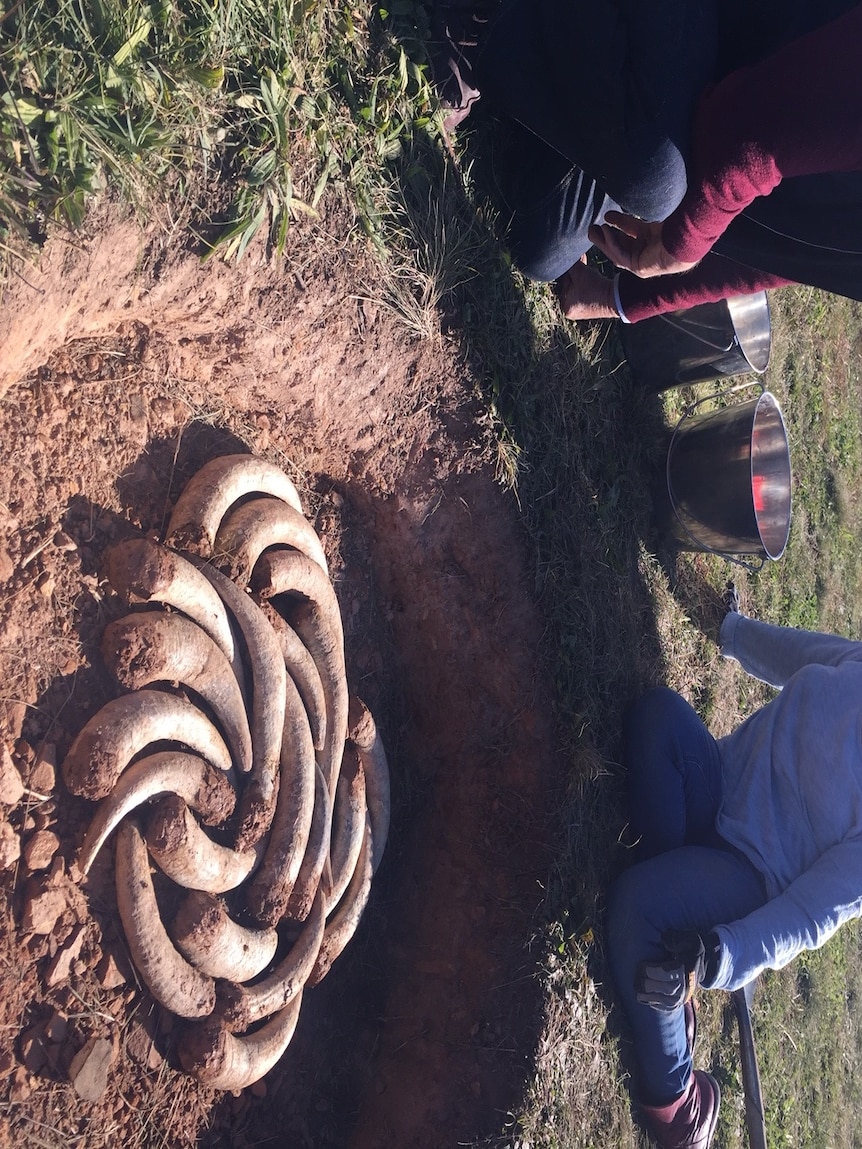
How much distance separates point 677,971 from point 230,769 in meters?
→ 1.65

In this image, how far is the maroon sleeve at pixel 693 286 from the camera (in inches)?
109

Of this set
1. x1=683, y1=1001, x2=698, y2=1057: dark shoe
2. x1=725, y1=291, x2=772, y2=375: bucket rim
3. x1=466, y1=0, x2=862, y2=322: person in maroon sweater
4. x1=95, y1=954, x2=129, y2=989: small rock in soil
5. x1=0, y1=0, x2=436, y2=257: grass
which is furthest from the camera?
x1=725, y1=291, x2=772, y2=375: bucket rim

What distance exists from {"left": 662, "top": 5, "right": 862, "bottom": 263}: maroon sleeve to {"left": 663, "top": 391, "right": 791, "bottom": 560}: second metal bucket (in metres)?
1.69

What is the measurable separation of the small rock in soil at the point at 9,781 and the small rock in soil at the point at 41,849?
100 mm

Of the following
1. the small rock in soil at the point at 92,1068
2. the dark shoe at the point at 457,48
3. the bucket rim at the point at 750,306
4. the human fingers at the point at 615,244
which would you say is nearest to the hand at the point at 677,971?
the small rock in soil at the point at 92,1068

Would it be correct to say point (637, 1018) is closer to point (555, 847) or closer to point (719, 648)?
point (555, 847)

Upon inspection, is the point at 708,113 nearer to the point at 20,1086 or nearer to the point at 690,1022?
the point at 20,1086

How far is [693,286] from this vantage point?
9.33 ft

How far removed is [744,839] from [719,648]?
141 cm

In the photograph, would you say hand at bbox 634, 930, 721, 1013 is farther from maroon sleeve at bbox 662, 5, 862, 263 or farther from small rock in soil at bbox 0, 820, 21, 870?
maroon sleeve at bbox 662, 5, 862, 263

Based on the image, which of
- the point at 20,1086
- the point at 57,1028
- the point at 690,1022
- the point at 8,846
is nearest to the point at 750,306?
the point at 690,1022

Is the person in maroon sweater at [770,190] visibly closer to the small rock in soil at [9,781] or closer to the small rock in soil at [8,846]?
the small rock in soil at [9,781]

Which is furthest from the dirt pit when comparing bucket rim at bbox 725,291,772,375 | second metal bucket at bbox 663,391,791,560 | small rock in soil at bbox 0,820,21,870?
bucket rim at bbox 725,291,772,375

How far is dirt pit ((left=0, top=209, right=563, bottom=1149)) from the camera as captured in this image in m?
1.85
